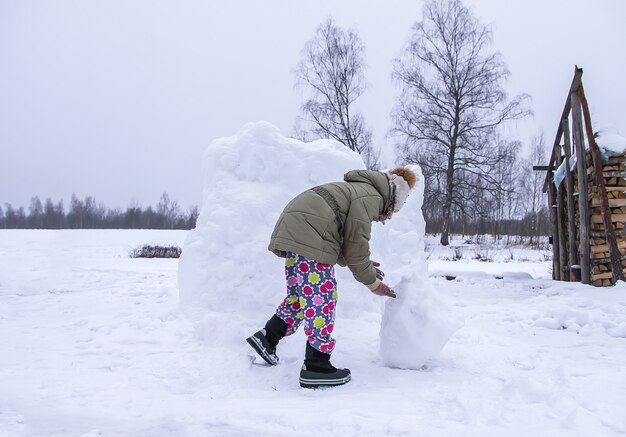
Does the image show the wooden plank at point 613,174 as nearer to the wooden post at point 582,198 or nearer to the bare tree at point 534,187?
the wooden post at point 582,198

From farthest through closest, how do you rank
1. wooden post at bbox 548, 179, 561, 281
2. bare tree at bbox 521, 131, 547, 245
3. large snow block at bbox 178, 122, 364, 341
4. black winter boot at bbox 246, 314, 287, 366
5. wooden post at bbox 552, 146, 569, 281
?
bare tree at bbox 521, 131, 547, 245 < wooden post at bbox 548, 179, 561, 281 < wooden post at bbox 552, 146, 569, 281 < large snow block at bbox 178, 122, 364, 341 < black winter boot at bbox 246, 314, 287, 366

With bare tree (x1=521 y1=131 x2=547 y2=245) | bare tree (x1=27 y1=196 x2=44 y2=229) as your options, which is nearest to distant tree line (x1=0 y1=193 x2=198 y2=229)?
bare tree (x1=27 y1=196 x2=44 y2=229)

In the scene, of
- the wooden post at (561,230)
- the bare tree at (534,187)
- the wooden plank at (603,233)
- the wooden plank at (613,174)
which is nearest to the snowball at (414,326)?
the wooden plank at (603,233)

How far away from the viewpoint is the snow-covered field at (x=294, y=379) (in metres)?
1.89

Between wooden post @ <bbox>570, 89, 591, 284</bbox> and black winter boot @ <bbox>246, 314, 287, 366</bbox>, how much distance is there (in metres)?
5.01

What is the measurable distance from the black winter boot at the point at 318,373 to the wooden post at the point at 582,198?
4.97m

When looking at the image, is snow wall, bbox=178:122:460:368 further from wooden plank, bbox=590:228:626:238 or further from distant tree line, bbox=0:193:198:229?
distant tree line, bbox=0:193:198:229

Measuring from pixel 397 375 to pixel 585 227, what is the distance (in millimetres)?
4711

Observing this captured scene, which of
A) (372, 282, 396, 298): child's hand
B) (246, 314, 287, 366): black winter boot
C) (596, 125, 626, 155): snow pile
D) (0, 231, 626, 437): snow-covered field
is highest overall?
(596, 125, 626, 155): snow pile

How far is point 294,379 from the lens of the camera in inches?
104

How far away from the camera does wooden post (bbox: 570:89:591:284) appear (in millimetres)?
6051

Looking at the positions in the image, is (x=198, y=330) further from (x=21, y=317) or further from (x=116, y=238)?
(x=116, y=238)

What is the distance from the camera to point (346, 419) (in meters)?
1.91

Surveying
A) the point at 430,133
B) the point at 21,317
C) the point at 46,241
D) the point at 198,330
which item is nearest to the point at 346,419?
the point at 198,330
